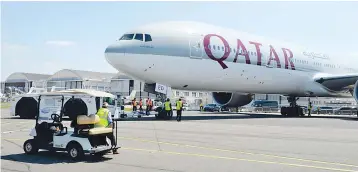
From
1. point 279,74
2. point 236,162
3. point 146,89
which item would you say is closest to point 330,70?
point 279,74

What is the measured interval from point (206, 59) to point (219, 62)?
100 cm

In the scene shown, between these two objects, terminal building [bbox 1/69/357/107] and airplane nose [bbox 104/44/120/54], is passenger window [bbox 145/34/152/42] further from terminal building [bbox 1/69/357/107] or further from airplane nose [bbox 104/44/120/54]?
terminal building [bbox 1/69/357/107]

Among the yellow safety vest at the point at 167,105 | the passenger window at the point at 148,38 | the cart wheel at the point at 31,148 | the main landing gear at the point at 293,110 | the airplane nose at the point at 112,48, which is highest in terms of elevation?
the passenger window at the point at 148,38

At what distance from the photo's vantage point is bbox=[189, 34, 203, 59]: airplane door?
65.5 ft

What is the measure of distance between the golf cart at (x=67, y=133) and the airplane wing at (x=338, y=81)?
2290 cm

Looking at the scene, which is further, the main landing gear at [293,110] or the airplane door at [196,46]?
the main landing gear at [293,110]

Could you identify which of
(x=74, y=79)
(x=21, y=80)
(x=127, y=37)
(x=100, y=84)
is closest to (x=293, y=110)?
(x=127, y=37)

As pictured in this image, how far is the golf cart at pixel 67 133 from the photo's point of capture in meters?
7.95

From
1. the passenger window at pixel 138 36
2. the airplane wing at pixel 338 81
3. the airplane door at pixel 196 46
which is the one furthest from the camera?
the airplane wing at pixel 338 81

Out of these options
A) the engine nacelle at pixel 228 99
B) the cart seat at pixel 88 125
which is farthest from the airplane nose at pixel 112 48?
the engine nacelle at pixel 228 99

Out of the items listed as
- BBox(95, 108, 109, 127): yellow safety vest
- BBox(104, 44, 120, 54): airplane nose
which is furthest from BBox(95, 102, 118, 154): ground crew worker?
BBox(104, 44, 120, 54): airplane nose

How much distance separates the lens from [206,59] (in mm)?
20500

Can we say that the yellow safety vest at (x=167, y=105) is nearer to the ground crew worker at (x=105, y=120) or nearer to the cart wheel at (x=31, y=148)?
the ground crew worker at (x=105, y=120)

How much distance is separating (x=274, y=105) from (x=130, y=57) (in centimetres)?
3540
